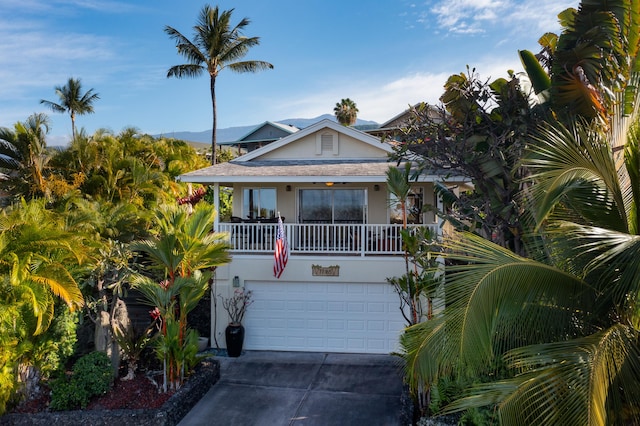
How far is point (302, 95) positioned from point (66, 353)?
12.1 m

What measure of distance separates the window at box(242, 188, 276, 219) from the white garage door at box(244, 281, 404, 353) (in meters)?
3.35

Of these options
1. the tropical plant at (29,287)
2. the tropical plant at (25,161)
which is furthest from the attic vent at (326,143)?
the tropical plant at (25,161)

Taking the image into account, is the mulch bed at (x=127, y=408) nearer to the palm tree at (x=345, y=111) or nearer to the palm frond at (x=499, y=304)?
the palm frond at (x=499, y=304)

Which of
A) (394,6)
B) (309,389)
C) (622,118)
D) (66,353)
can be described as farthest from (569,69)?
(66,353)

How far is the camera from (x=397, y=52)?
13.6m

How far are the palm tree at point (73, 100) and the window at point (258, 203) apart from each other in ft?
109

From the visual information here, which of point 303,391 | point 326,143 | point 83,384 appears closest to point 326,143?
point 326,143

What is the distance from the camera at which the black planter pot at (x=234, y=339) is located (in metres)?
12.5

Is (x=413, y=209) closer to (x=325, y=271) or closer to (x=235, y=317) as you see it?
(x=325, y=271)

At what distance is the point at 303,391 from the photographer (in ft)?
33.8

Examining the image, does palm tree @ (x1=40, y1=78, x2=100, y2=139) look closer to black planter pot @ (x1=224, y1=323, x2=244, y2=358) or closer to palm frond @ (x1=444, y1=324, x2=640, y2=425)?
black planter pot @ (x1=224, y1=323, x2=244, y2=358)

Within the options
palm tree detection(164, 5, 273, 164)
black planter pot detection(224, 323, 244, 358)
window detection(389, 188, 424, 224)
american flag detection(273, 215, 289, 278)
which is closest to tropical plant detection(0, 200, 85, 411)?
black planter pot detection(224, 323, 244, 358)

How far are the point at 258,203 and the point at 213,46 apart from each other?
13.6 metres

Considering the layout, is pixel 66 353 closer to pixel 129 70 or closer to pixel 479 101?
pixel 479 101
